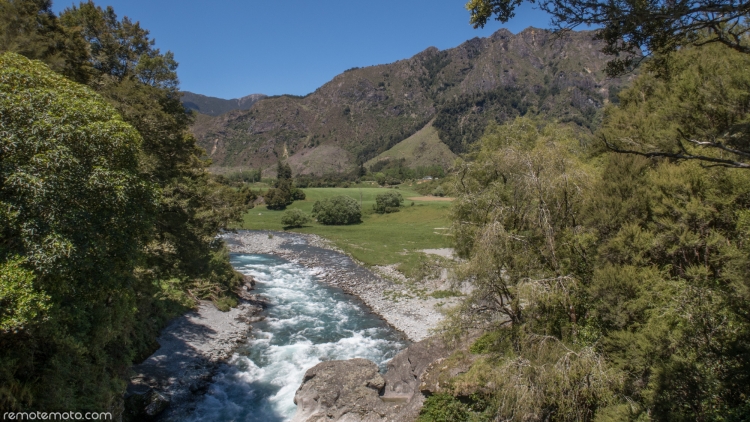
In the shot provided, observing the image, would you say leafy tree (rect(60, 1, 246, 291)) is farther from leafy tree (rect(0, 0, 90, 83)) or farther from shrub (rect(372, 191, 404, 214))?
shrub (rect(372, 191, 404, 214))

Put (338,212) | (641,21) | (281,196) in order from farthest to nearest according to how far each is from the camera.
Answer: (281,196) < (338,212) < (641,21)

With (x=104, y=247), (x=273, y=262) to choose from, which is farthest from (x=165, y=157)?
(x=273, y=262)

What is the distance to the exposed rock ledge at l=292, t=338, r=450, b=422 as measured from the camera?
47.6 feet

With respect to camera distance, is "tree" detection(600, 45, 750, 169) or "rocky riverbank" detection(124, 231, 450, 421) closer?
"tree" detection(600, 45, 750, 169)

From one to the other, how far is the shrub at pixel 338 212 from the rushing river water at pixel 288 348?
45.1m

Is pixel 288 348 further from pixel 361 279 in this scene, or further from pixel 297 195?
pixel 297 195

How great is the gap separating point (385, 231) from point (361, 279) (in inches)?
1189

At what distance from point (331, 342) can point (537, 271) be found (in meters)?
15.3

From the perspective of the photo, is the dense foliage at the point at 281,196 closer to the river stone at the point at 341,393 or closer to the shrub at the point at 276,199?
the shrub at the point at 276,199

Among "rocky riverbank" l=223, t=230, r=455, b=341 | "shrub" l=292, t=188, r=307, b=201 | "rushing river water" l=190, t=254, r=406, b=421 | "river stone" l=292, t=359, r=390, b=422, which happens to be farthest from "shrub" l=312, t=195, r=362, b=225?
"river stone" l=292, t=359, r=390, b=422

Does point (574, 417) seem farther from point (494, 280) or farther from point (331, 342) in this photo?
point (331, 342)

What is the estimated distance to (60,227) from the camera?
8.30 meters

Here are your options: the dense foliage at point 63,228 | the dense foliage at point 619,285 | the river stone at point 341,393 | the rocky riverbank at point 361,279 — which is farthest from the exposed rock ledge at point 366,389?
the dense foliage at point 63,228

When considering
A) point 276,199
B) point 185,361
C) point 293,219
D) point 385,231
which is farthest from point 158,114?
point 276,199
